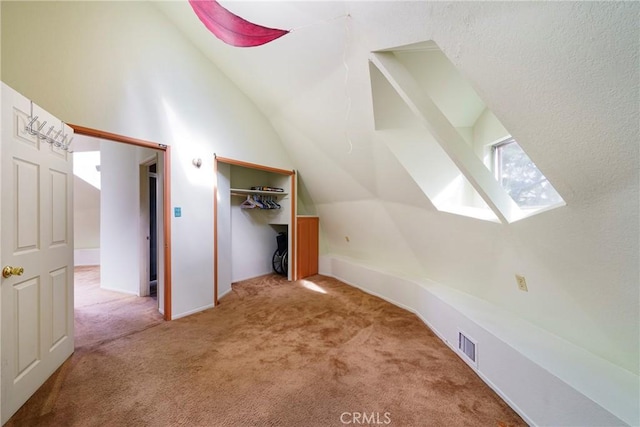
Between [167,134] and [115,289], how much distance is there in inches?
112

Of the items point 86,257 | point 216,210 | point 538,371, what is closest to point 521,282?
point 538,371

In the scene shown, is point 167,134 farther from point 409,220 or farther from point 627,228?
point 627,228

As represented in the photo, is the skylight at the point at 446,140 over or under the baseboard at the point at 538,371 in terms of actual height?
over

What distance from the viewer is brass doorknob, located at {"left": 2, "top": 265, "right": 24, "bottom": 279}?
58.1 inches

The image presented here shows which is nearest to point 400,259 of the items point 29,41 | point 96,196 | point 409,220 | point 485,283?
point 409,220

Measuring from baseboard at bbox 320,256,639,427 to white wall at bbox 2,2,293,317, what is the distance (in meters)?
3.00

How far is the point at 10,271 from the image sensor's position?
4.91ft

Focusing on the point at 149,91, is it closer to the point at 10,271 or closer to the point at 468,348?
the point at 10,271

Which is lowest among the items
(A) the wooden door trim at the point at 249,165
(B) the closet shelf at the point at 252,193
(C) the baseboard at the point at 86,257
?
(C) the baseboard at the point at 86,257

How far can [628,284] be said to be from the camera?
3.91 ft

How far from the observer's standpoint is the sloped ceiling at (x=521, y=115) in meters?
0.95

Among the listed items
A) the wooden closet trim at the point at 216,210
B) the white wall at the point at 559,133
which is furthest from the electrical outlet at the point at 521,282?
the wooden closet trim at the point at 216,210
